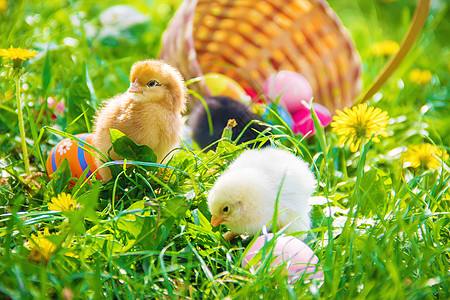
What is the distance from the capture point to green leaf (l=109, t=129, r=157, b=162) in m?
1.26

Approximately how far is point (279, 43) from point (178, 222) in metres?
1.65

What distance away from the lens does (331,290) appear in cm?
102

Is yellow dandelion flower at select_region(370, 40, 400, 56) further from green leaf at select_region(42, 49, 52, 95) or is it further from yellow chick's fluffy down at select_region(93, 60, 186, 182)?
green leaf at select_region(42, 49, 52, 95)

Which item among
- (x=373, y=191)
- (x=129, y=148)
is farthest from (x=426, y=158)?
(x=129, y=148)

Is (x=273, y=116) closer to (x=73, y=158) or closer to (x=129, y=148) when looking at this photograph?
(x=129, y=148)

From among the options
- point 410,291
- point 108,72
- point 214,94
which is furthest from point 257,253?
point 108,72

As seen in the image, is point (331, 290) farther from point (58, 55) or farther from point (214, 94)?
point (58, 55)

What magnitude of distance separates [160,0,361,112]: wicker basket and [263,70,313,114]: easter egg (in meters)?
0.15

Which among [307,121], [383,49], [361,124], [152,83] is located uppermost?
[152,83]

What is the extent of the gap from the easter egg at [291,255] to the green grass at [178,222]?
0.11 ft

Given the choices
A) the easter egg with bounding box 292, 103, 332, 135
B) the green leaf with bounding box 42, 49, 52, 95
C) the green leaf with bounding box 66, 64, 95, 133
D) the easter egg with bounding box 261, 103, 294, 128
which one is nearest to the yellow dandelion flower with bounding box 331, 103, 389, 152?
the easter egg with bounding box 261, 103, 294, 128

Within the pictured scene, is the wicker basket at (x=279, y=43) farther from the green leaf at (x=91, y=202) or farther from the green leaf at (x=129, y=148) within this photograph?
the green leaf at (x=91, y=202)

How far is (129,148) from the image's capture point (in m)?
1.28

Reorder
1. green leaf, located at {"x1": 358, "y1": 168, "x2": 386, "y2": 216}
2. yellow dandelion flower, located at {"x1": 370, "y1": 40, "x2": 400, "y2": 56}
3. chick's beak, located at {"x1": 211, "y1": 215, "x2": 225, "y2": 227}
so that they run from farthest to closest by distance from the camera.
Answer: yellow dandelion flower, located at {"x1": 370, "y1": 40, "x2": 400, "y2": 56}, green leaf, located at {"x1": 358, "y1": 168, "x2": 386, "y2": 216}, chick's beak, located at {"x1": 211, "y1": 215, "x2": 225, "y2": 227}
